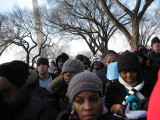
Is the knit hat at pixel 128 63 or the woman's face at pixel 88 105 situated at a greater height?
the knit hat at pixel 128 63

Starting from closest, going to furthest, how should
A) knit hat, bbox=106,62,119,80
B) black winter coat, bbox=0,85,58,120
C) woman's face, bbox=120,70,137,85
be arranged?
black winter coat, bbox=0,85,58,120 → woman's face, bbox=120,70,137,85 → knit hat, bbox=106,62,119,80

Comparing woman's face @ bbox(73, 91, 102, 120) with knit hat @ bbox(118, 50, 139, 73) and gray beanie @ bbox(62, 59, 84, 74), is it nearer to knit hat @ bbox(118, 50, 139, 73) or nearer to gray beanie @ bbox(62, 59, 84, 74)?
knit hat @ bbox(118, 50, 139, 73)

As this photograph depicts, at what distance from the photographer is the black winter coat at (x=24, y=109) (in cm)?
198

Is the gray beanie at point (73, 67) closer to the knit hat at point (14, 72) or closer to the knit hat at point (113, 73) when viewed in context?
the knit hat at point (113, 73)

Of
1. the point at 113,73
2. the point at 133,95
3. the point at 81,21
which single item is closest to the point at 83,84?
the point at 133,95

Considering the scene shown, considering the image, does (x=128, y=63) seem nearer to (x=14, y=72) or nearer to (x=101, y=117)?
(x=101, y=117)

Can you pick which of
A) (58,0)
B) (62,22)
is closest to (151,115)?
(58,0)

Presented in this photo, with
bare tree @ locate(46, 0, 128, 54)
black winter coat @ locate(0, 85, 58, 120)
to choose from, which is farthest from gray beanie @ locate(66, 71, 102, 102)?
bare tree @ locate(46, 0, 128, 54)

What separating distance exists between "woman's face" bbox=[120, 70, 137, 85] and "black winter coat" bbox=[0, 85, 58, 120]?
2.82 ft

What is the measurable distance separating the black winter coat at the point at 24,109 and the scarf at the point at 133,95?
72 cm

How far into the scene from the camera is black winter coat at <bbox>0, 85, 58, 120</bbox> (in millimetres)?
1979

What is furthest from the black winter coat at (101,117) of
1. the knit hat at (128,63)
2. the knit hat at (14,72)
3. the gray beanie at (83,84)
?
the knit hat at (128,63)

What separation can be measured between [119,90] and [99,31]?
22688 mm

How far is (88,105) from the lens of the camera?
5.53 ft
